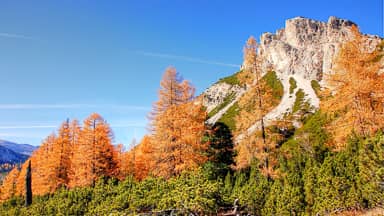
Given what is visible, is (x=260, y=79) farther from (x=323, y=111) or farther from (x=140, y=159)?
(x=140, y=159)

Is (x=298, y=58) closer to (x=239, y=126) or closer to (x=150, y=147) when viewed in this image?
(x=150, y=147)

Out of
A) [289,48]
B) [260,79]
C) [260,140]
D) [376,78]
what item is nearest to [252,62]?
[260,79]

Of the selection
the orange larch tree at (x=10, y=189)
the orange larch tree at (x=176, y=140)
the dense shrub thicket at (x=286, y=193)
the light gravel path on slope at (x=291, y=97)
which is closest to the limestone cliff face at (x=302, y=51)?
the light gravel path on slope at (x=291, y=97)

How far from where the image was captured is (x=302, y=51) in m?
131

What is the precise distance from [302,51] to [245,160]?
124850 millimetres

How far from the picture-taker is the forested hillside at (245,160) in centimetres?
1015

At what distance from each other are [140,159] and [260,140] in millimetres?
21963

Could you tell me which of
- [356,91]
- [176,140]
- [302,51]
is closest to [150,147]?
[176,140]

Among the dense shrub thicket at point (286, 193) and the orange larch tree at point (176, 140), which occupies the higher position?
the orange larch tree at point (176, 140)

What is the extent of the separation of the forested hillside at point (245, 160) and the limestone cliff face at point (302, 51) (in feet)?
266

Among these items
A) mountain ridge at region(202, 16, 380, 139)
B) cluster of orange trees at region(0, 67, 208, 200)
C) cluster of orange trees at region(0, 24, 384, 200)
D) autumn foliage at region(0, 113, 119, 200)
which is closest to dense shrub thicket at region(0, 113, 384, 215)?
cluster of orange trees at region(0, 24, 384, 200)

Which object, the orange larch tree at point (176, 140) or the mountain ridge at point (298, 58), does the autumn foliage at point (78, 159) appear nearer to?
the orange larch tree at point (176, 140)

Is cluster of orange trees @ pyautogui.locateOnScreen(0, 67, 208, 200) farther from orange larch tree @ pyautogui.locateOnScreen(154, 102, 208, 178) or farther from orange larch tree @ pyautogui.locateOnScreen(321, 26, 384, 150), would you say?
orange larch tree @ pyautogui.locateOnScreen(321, 26, 384, 150)

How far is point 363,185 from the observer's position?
917 cm
